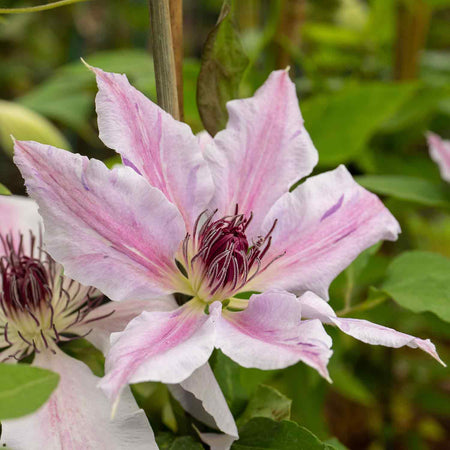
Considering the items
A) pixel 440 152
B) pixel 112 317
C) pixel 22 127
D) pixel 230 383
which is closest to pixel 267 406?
pixel 230 383

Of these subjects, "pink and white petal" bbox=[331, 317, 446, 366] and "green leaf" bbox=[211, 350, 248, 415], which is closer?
"pink and white petal" bbox=[331, 317, 446, 366]

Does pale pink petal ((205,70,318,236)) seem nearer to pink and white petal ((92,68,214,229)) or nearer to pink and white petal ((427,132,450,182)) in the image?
pink and white petal ((92,68,214,229))

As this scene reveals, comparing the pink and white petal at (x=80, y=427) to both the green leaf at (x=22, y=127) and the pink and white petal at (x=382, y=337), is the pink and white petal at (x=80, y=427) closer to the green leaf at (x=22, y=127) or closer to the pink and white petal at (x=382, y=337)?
the pink and white petal at (x=382, y=337)

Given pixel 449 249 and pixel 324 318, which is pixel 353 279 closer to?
pixel 324 318

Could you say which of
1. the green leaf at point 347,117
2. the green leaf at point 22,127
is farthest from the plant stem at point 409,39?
the green leaf at point 22,127

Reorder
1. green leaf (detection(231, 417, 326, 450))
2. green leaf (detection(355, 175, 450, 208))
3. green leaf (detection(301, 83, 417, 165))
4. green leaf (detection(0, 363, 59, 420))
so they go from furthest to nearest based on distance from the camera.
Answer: green leaf (detection(301, 83, 417, 165))
green leaf (detection(355, 175, 450, 208))
green leaf (detection(231, 417, 326, 450))
green leaf (detection(0, 363, 59, 420))

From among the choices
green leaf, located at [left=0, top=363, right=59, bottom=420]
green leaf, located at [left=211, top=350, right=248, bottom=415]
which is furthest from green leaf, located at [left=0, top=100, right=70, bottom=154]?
green leaf, located at [left=0, top=363, right=59, bottom=420]

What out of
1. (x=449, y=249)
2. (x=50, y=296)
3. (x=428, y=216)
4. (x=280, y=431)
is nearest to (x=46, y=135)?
(x=50, y=296)
